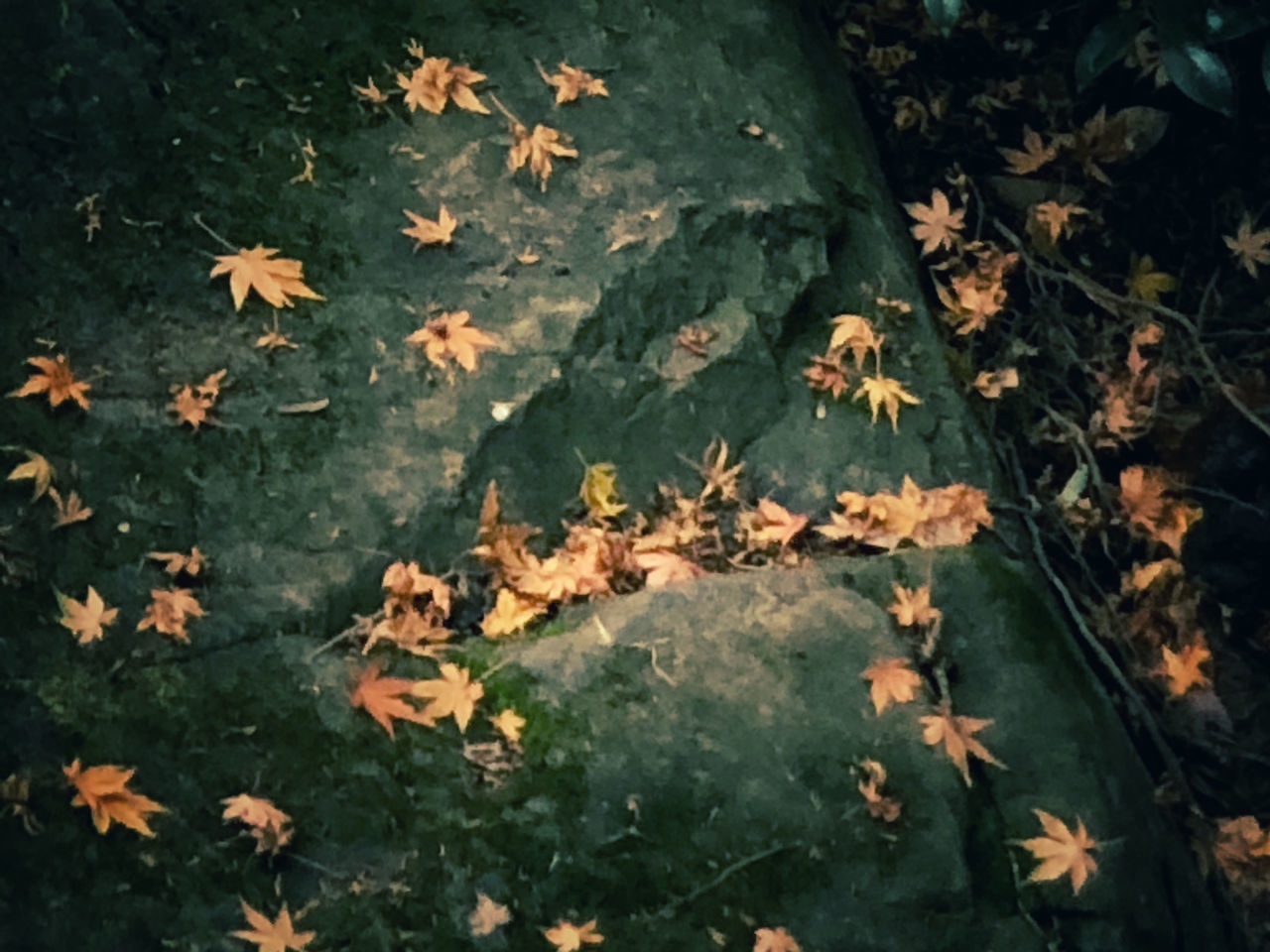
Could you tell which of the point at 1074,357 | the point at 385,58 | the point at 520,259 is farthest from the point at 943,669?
the point at 385,58

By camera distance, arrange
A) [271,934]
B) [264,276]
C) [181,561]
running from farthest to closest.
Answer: [264,276] → [181,561] → [271,934]

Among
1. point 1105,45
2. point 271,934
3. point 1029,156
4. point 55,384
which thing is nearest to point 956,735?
point 271,934

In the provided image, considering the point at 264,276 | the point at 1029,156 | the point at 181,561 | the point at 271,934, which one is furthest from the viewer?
the point at 1029,156

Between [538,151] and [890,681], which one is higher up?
[538,151]

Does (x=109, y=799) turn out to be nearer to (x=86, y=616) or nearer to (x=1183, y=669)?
(x=86, y=616)

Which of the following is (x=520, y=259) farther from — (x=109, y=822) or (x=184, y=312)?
(x=109, y=822)
